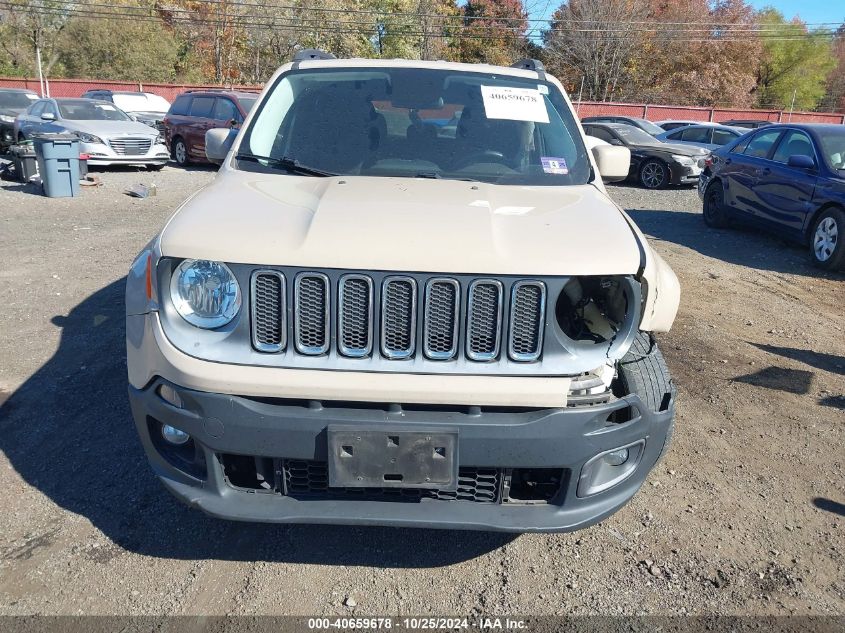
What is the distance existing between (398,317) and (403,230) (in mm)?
324

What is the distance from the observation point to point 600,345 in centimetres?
261

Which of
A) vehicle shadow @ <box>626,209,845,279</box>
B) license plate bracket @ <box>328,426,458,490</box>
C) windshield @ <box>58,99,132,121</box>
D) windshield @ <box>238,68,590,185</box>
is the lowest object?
vehicle shadow @ <box>626,209,845,279</box>

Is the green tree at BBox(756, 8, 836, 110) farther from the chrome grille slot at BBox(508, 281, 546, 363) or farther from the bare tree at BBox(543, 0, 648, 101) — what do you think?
the chrome grille slot at BBox(508, 281, 546, 363)

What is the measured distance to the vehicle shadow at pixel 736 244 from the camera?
8680 mm

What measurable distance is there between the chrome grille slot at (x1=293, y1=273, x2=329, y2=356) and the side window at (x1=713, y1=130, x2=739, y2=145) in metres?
17.2

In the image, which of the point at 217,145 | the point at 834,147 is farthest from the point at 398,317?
the point at 834,147

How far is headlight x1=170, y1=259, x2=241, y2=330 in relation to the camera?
2568 mm

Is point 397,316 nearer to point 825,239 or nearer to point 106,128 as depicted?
point 825,239

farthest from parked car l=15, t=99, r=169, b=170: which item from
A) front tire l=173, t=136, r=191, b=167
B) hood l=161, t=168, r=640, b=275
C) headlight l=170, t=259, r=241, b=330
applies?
headlight l=170, t=259, r=241, b=330

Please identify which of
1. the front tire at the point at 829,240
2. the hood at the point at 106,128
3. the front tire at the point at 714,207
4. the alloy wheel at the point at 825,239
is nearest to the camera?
the front tire at the point at 829,240

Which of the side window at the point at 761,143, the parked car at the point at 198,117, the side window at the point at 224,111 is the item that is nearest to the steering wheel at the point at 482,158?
the side window at the point at 761,143

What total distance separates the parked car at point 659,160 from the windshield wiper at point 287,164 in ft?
43.4

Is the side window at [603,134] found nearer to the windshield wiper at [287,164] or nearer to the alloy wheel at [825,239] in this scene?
the alloy wheel at [825,239]

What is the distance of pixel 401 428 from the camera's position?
7.95ft
